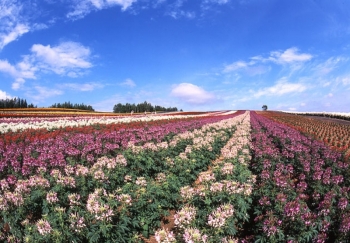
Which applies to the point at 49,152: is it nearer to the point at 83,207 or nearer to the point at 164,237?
the point at 83,207

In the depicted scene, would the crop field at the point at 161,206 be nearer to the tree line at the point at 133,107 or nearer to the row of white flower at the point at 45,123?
the row of white flower at the point at 45,123

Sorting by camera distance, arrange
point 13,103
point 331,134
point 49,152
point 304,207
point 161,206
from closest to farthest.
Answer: point 304,207 < point 161,206 < point 49,152 < point 331,134 < point 13,103

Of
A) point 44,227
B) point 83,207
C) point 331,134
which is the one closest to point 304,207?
point 83,207

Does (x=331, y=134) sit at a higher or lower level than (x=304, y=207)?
higher

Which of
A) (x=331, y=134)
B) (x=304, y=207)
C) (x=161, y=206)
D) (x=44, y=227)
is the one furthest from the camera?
(x=331, y=134)

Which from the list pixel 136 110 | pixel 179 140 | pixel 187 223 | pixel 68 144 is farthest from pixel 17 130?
pixel 136 110

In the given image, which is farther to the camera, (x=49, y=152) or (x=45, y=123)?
(x=45, y=123)

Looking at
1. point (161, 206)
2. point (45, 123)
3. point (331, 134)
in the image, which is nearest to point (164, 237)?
point (161, 206)

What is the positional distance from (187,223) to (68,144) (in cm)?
737

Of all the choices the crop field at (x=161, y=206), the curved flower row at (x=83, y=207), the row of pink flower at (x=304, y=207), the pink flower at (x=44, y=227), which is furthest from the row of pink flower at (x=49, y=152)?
the row of pink flower at (x=304, y=207)

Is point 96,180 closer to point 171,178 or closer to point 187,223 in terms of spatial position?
point 171,178

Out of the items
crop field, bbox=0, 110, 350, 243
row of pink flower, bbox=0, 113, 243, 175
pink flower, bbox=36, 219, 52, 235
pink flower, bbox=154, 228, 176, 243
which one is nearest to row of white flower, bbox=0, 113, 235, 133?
row of pink flower, bbox=0, 113, 243, 175

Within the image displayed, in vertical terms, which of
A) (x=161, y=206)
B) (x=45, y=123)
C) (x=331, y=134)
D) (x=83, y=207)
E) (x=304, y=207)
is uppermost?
(x=45, y=123)

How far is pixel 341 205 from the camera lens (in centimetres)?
475
